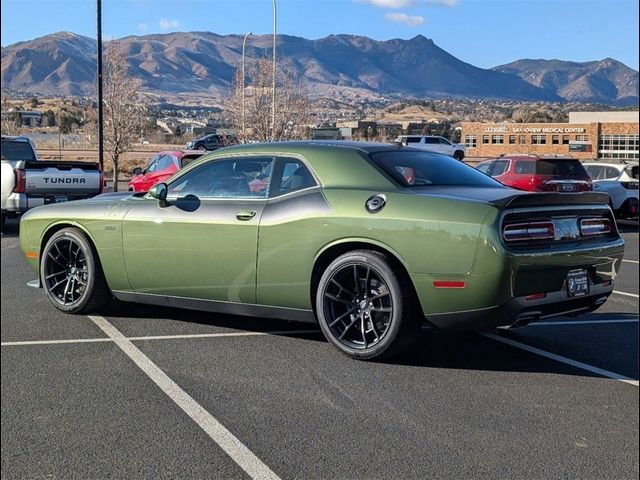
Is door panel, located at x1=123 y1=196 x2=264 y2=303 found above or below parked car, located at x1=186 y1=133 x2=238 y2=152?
below

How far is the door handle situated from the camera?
381 centimetres

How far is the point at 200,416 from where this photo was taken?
3.49m

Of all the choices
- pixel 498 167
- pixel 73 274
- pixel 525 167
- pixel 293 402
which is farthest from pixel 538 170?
pixel 293 402

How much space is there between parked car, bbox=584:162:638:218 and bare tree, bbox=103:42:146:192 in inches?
557

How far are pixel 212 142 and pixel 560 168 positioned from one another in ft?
30.2

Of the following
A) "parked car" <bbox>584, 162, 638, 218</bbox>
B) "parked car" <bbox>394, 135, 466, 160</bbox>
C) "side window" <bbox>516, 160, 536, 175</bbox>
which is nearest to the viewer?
"parked car" <bbox>394, 135, 466, 160</bbox>

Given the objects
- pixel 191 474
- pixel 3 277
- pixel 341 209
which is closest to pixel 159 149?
pixel 341 209

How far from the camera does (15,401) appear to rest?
A: 352 cm

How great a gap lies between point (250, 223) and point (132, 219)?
93 cm

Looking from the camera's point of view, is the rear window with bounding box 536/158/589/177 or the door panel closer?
the door panel

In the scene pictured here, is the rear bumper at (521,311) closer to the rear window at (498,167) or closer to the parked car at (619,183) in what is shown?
the rear window at (498,167)

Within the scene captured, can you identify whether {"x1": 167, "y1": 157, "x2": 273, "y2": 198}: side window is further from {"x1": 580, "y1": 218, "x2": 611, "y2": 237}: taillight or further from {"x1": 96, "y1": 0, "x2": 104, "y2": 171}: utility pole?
{"x1": 580, "y1": 218, "x2": 611, "y2": 237}: taillight

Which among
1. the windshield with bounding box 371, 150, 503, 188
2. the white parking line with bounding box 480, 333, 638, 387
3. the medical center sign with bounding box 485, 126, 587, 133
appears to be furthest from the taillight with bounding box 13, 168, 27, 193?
the medical center sign with bounding box 485, 126, 587, 133

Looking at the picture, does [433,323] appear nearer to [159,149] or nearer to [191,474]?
[191,474]
